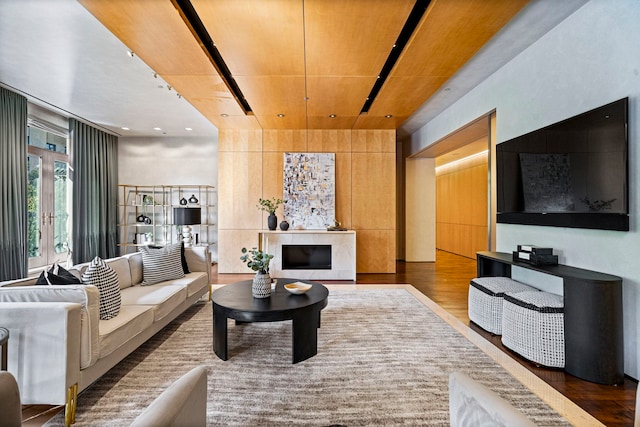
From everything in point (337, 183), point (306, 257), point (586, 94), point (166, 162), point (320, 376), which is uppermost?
point (166, 162)

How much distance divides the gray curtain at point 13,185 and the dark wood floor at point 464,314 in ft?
9.50

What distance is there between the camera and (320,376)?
2.23 m

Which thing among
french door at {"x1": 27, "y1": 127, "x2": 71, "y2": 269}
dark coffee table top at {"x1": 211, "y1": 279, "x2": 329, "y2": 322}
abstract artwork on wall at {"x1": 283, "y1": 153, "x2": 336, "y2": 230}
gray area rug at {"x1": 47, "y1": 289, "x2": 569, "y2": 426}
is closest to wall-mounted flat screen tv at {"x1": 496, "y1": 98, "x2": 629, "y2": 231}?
gray area rug at {"x1": 47, "y1": 289, "x2": 569, "y2": 426}

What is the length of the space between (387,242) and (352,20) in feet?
13.7

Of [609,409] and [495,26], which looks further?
[495,26]

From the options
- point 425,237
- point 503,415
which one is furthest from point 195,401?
point 425,237

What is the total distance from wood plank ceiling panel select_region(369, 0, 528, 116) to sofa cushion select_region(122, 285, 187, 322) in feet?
11.2

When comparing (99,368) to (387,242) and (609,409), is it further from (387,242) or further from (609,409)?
(387,242)

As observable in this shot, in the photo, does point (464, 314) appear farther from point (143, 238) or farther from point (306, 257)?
point (143, 238)

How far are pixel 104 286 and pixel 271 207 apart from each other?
3.52 m

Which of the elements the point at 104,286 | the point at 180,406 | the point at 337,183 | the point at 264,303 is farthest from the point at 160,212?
the point at 180,406

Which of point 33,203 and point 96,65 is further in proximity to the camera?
point 33,203

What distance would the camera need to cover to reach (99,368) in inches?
80.0

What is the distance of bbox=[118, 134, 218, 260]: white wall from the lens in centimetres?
741
